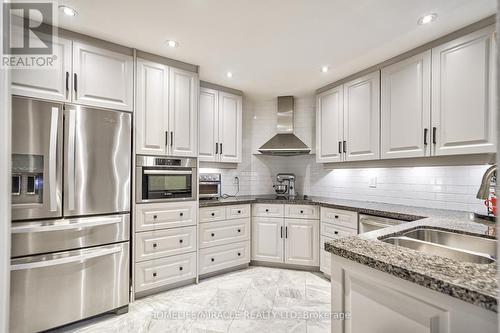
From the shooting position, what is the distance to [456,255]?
Answer: 3.52 feet

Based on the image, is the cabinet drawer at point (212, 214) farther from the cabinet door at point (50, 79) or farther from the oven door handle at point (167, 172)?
the cabinet door at point (50, 79)

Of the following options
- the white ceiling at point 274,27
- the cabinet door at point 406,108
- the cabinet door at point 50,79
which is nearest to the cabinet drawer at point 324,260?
the cabinet door at point 406,108

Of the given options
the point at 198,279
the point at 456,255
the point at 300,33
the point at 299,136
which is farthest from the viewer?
the point at 299,136

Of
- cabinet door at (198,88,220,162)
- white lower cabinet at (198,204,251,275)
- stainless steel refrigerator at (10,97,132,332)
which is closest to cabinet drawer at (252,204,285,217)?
white lower cabinet at (198,204,251,275)

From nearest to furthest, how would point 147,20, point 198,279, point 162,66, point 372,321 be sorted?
point 372,321 → point 147,20 → point 162,66 → point 198,279

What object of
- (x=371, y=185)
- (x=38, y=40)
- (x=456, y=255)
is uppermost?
(x=38, y=40)

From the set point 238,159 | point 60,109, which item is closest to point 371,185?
point 238,159

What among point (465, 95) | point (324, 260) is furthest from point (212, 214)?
point (465, 95)

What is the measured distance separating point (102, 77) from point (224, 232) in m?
2.11

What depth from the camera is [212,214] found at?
9.08 ft

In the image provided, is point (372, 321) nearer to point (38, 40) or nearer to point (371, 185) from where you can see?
point (371, 185)

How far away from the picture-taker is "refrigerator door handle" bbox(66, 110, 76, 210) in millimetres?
1837

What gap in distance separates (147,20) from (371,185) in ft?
9.64

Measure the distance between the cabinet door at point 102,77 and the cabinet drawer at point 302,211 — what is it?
2.20 metres
